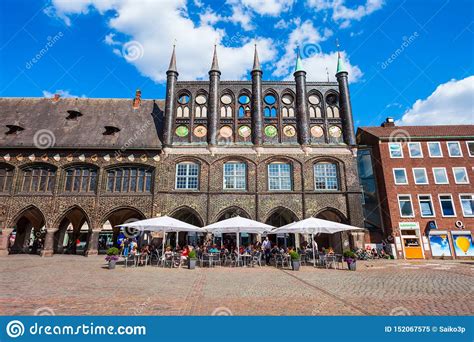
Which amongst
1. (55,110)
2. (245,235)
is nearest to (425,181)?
(245,235)

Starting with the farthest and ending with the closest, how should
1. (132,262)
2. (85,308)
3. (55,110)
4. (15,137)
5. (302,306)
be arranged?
(55,110) → (15,137) → (132,262) → (302,306) → (85,308)

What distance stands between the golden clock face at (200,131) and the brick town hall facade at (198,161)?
3.4 inches

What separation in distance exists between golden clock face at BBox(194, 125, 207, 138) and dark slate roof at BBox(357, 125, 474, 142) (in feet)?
51.6

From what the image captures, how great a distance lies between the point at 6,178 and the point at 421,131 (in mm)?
36875

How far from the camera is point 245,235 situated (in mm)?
23469

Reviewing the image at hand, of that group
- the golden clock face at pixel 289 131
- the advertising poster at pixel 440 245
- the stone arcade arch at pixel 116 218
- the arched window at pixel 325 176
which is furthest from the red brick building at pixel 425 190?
the stone arcade arch at pixel 116 218

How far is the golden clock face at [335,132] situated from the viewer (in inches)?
930

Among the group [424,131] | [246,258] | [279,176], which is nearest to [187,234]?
[246,258]

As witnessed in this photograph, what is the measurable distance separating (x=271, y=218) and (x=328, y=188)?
531cm

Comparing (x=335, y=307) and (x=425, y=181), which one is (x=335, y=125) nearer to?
(x=425, y=181)

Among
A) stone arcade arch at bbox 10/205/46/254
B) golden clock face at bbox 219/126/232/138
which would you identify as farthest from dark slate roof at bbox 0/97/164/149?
stone arcade arch at bbox 10/205/46/254

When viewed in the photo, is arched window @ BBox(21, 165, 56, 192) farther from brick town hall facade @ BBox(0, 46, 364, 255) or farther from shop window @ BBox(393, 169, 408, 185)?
shop window @ BBox(393, 169, 408, 185)

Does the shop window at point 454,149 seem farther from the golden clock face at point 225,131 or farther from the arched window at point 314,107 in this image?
the golden clock face at point 225,131

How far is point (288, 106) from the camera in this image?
953 inches
